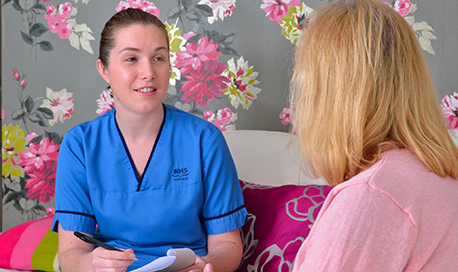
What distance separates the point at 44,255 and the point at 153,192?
1.87ft

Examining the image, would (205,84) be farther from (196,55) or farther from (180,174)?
(180,174)

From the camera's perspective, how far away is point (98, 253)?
1206 millimetres

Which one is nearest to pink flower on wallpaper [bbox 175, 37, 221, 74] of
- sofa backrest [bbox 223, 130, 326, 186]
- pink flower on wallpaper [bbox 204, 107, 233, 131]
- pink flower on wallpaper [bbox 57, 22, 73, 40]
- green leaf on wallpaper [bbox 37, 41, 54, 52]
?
pink flower on wallpaper [bbox 204, 107, 233, 131]

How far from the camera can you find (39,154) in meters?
2.46

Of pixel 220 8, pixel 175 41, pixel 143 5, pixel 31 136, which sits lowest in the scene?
pixel 31 136

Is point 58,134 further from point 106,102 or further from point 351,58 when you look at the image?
point 351,58

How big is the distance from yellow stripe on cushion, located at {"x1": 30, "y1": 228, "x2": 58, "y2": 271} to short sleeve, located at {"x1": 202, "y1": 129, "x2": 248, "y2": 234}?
0.65m

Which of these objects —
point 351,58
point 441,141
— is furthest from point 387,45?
point 441,141

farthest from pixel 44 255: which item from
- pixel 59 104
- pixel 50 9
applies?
pixel 50 9

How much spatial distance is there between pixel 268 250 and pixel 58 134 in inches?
61.4

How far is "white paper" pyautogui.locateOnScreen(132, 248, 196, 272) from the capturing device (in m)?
1.11

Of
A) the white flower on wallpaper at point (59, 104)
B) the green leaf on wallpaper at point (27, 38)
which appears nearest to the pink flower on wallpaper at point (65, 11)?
the green leaf on wallpaper at point (27, 38)

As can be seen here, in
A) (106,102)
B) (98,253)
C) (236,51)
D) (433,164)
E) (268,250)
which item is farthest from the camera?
(106,102)

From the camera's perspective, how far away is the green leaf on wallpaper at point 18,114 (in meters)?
2.44
